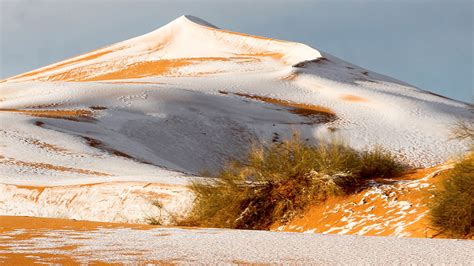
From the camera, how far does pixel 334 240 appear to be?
895 cm

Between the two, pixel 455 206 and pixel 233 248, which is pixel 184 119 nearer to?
pixel 455 206

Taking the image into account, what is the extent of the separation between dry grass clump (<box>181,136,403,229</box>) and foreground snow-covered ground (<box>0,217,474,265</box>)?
363 centimetres

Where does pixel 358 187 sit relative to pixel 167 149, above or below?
above

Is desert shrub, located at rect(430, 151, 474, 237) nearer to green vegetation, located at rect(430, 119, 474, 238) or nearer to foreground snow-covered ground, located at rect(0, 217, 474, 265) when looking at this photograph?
green vegetation, located at rect(430, 119, 474, 238)

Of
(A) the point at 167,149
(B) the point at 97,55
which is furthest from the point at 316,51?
(A) the point at 167,149

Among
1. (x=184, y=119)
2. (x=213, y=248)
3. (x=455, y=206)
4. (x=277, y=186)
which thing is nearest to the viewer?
(x=213, y=248)

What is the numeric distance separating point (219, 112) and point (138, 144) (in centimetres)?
1089

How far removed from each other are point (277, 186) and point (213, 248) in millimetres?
6459

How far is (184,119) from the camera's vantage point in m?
38.1

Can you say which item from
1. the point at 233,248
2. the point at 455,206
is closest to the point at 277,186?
the point at 455,206

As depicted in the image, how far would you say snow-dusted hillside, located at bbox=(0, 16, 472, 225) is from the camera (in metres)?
20.1

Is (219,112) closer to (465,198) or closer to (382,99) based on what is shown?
(382,99)

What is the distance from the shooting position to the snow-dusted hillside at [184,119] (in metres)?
20.1

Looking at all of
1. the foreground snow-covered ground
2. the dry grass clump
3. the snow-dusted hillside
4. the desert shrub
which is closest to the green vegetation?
the desert shrub
